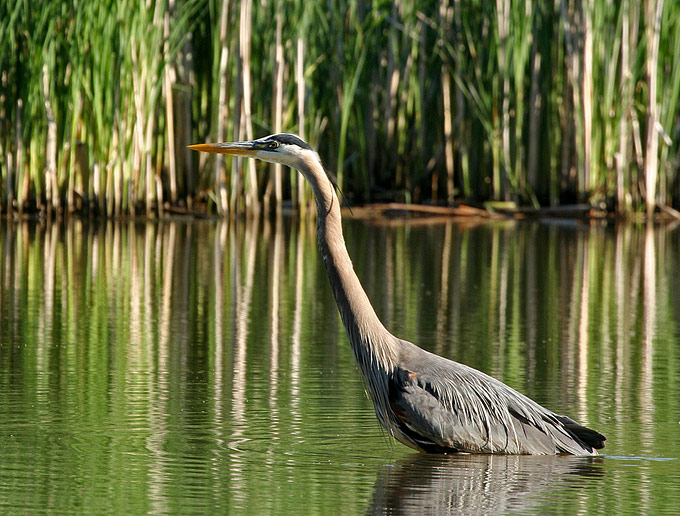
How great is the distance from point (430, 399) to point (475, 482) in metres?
0.47

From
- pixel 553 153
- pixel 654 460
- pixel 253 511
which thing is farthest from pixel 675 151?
pixel 253 511

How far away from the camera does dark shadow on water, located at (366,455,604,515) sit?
4328 mm

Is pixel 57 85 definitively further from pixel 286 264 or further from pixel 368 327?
pixel 368 327

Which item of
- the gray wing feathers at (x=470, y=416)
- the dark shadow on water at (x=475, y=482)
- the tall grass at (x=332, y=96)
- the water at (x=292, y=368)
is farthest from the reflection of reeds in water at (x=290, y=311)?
the tall grass at (x=332, y=96)

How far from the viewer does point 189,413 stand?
221 inches

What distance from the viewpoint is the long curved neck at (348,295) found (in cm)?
519

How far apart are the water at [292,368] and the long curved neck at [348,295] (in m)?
0.42

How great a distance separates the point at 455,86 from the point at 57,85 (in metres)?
5.37

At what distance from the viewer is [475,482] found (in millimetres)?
4676

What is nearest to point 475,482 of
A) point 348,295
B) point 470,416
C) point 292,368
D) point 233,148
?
point 470,416

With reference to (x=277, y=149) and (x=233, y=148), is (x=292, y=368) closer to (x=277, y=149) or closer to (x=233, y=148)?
(x=233, y=148)

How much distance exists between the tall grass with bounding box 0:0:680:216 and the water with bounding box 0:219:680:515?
117cm

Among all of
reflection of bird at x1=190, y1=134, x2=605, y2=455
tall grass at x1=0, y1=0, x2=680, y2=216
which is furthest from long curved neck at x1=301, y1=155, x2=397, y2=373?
tall grass at x1=0, y1=0, x2=680, y2=216

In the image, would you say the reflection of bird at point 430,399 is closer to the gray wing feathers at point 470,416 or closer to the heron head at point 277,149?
the gray wing feathers at point 470,416
